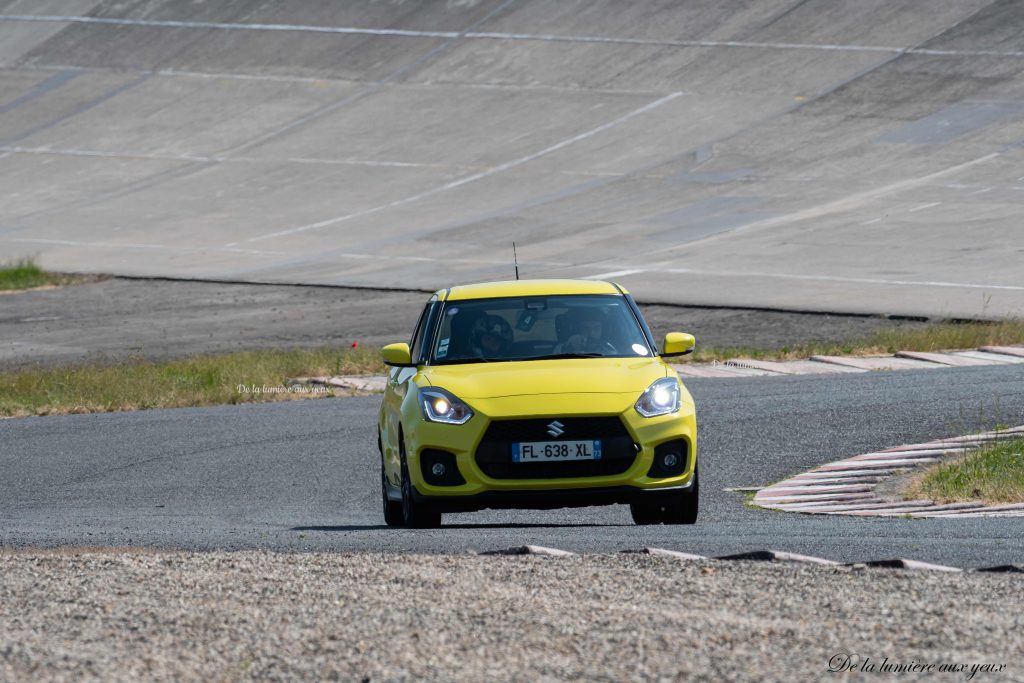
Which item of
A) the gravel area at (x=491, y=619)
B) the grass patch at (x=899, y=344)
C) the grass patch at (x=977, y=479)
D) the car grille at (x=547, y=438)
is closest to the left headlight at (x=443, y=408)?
the car grille at (x=547, y=438)

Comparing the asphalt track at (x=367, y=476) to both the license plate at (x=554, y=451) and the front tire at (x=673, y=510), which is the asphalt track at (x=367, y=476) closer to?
the front tire at (x=673, y=510)

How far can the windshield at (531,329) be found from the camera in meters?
11.8

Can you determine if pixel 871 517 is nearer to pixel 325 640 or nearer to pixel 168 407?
pixel 325 640

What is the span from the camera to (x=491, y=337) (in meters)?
11.9

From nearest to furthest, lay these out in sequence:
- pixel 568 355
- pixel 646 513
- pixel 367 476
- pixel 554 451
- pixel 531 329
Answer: pixel 554 451
pixel 646 513
pixel 568 355
pixel 531 329
pixel 367 476

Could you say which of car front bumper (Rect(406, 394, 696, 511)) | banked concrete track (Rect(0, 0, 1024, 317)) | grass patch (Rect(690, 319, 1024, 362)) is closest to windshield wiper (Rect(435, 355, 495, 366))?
car front bumper (Rect(406, 394, 696, 511))

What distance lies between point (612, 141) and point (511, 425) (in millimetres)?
37446

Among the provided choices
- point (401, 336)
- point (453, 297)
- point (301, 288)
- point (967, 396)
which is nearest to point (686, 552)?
point (453, 297)

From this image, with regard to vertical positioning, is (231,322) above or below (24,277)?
below

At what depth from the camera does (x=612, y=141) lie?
4756 centimetres

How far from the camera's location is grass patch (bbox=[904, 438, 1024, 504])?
12.0 meters

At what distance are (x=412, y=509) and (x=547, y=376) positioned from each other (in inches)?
48.2

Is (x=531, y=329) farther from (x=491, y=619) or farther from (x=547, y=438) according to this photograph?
(x=491, y=619)

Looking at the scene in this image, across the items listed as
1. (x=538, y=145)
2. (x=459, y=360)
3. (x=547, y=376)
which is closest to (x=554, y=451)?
(x=547, y=376)
